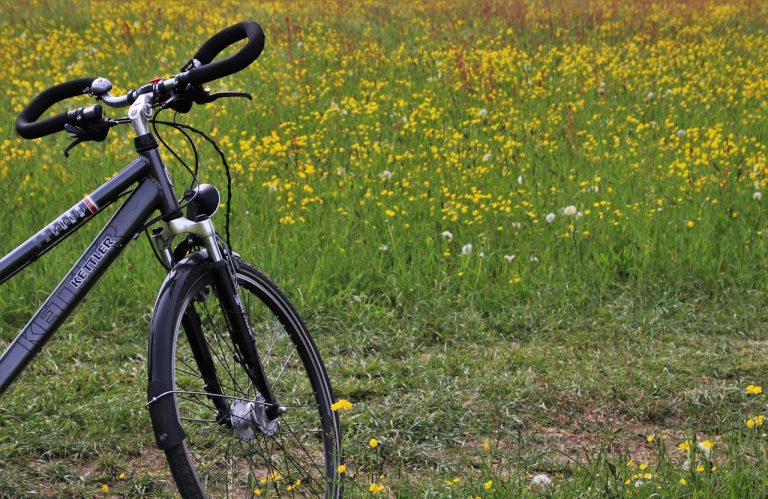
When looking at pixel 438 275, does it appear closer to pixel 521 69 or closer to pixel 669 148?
pixel 669 148

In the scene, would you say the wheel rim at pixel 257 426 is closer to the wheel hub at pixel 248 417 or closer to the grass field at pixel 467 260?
the wheel hub at pixel 248 417

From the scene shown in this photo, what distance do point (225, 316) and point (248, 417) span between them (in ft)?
1.08

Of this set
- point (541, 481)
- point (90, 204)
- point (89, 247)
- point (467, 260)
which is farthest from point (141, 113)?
point (467, 260)

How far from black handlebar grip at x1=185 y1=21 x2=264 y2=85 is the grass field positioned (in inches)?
61.9

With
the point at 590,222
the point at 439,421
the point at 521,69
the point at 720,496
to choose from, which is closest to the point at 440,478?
the point at 439,421

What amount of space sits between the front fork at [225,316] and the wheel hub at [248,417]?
1.4 inches

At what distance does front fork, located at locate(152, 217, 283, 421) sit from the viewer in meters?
2.66

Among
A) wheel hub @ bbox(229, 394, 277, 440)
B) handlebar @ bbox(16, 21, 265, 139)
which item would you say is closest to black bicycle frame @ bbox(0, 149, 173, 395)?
handlebar @ bbox(16, 21, 265, 139)

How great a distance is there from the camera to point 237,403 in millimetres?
2871

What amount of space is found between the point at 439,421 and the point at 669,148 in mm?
4020

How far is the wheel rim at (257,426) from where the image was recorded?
2.88 meters

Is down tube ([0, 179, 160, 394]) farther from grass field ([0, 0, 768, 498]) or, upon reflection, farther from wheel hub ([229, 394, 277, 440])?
grass field ([0, 0, 768, 498])

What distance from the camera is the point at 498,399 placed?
4.30 meters

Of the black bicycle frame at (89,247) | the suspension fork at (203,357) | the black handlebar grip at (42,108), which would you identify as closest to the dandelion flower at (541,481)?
the suspension fork at (203,357)
